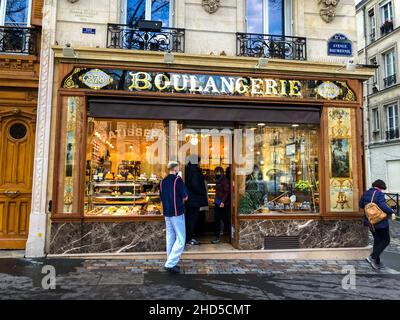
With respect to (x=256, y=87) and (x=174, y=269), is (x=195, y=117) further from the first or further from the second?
(x=174, y=269)

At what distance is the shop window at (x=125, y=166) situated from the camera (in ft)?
23.5

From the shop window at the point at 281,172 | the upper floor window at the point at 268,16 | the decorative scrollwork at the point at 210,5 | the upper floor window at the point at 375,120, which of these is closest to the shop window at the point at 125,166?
the shop window at the point at 281,172

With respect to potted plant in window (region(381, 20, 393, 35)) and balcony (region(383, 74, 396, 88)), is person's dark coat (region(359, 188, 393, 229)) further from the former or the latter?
potted plant in window (region(381, 20, 393, 35))

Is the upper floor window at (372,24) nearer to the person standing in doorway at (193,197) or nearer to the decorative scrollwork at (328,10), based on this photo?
the decorative scrollwork at (328,10)

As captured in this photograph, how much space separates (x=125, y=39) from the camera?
7234mm

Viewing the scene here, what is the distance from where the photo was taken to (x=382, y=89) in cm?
2112

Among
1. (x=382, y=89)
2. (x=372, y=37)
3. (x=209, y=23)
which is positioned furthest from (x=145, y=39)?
(x=372, y=37)

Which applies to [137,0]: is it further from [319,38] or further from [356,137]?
[356,137]

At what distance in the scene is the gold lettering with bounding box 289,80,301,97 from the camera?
24.5 ft

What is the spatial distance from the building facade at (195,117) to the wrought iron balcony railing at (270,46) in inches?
1.2

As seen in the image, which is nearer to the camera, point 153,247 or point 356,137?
point 153,247

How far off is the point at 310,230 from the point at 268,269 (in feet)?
5.29

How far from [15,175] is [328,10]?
779 centimetres

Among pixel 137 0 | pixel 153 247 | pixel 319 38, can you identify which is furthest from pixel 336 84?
pixel 153 247
